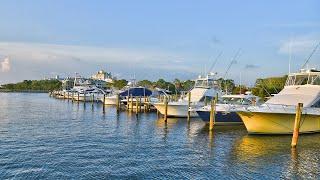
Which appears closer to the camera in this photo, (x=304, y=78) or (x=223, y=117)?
(x=304, y=78)

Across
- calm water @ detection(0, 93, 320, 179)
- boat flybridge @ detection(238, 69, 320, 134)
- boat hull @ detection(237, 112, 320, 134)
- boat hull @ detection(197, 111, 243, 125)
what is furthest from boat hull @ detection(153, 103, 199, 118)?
boat hull @ detection(237, 112, 320, 134)

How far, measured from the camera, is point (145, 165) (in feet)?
81.5

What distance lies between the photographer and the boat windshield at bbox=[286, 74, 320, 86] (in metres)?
41.1

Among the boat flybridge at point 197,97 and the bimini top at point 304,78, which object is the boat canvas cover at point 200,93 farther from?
the bimini top at point 304,78

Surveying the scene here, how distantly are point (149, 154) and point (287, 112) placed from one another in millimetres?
14262

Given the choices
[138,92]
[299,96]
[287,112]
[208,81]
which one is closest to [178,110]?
[208,81]

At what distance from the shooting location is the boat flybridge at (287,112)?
1442 inches

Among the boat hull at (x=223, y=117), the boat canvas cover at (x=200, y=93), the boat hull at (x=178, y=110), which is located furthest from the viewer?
the boat canvas cover at (x=200, y=93)

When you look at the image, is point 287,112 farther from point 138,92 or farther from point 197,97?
point 138,92

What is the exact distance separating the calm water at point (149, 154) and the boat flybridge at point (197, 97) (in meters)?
12.6

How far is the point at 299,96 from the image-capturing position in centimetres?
3975

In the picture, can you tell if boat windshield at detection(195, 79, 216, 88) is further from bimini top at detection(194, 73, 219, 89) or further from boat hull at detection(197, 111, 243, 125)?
boat hull at detection(197, 111, 243, 125)

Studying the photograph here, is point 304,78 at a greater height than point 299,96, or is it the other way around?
point 304,78

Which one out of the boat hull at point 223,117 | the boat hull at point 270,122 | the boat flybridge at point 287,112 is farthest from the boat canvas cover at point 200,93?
the boat hull at point 270,122
